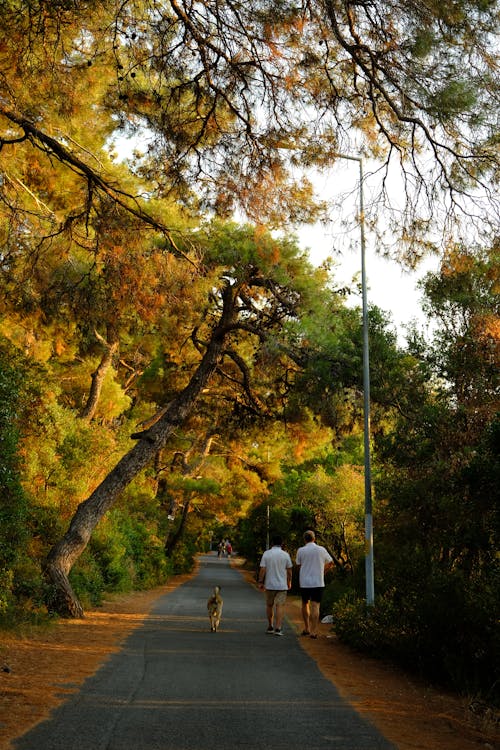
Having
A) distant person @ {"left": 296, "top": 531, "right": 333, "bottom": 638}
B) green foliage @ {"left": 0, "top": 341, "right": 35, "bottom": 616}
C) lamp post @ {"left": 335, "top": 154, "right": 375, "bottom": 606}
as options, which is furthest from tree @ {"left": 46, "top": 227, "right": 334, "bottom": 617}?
distant person @ {"left": 296, "top": 531, "right": 333, "bottom": 638}

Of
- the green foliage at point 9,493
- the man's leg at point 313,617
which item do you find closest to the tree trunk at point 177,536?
the man's leg at point 313,617

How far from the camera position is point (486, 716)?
→ 735 centimetres

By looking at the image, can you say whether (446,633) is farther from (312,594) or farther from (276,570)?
(276,570)

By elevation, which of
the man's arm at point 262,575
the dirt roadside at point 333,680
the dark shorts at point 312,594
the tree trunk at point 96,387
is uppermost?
the tree trunk at point 96,387

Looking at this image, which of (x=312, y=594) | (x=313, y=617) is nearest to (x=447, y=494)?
(x=312, y=594)

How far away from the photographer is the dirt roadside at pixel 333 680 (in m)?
6.41

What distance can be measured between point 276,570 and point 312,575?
0.73m

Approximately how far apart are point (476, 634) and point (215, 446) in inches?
1213

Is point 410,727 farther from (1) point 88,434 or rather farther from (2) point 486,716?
(1) point 88,434

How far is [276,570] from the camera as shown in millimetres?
13664

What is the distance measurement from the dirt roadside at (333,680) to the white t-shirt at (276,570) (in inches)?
39.6

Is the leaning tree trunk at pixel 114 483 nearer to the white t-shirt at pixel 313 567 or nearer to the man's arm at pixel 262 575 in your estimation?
the man's arm at pixel 262 575

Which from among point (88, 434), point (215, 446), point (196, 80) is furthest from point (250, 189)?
point (215, 446)

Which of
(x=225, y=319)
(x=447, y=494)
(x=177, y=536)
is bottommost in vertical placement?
(x=177, y=536)
